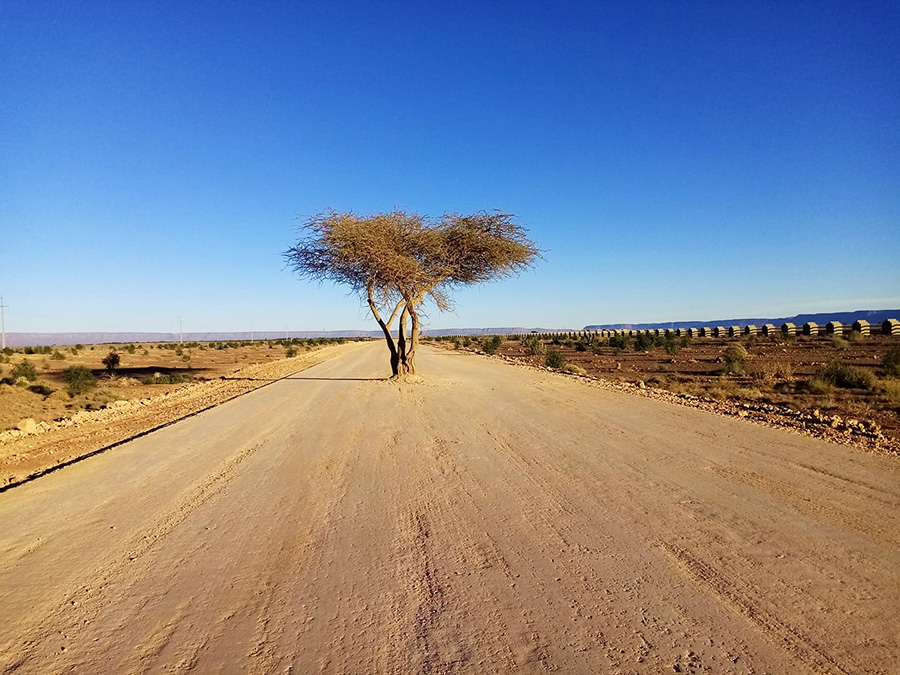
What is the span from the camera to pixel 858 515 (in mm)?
5527

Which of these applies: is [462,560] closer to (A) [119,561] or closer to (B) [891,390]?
(A) [119,561]

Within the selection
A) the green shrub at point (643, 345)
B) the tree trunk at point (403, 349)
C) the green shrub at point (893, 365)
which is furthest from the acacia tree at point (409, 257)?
the green shrub at point (643, 345)

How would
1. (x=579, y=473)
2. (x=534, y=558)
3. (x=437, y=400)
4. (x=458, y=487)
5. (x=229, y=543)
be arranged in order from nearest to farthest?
(x=534, y=558), (x=229, y=543), (x=458, y=487), (x=579, y=473), (x=437, y=400)

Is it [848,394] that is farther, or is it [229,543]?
[848,394]

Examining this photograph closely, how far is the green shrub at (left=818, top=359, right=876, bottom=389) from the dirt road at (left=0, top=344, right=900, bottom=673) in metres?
10.9

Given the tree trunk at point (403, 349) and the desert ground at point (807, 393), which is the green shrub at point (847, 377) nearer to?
the desert ground at point (807, 393)

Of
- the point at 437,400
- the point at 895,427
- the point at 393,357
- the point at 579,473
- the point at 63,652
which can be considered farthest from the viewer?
the point at 393,357

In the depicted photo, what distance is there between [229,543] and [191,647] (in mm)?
1849

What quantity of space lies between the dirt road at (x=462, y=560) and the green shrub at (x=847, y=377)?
35.8 feet

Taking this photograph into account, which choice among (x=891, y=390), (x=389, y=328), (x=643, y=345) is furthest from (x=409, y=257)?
(x=643, y=345)

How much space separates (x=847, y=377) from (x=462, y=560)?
18.3 meters

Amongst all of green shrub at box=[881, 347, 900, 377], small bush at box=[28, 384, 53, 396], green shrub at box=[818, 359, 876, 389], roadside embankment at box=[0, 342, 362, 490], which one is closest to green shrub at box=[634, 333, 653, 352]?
green shrub at box=[881, 347, 900, 377]

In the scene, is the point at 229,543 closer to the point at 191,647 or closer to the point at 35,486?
the point at 191,647

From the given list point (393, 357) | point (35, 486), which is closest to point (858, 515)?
point (35, 486)
